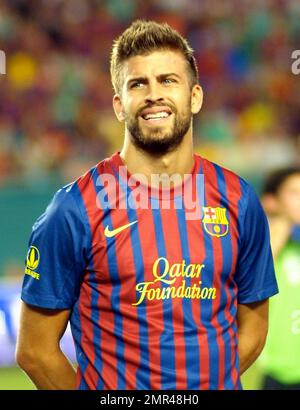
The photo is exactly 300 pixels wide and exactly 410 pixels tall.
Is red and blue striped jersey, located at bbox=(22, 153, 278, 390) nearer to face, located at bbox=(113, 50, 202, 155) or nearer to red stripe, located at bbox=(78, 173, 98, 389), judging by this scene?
red stripe, located at bbox=(78, 173, 98, 389)

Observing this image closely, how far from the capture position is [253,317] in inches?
108

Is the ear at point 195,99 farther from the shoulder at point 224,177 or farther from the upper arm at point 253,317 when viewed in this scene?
the upper arm at point 253,317

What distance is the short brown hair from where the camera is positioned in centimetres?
249

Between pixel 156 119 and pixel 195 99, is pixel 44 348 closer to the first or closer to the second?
pixel 156 119

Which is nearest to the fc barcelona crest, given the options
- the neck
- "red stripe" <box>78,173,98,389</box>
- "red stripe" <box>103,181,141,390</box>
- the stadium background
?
the neck

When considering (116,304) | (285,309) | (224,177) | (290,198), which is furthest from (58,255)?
(290,198)

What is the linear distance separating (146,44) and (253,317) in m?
0.91

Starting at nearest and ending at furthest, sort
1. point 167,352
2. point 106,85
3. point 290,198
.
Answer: point 167,352 < point 290,198 < point 106,85

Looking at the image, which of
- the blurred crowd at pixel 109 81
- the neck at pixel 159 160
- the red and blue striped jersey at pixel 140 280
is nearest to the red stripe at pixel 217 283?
the red and blue striped jersey at pixel 140 280

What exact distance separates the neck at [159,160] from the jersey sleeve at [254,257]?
9.2 inches

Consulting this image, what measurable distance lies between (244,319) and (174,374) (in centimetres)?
42

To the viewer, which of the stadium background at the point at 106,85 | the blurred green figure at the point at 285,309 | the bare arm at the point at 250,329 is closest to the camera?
the bare arm at the point at 250,329

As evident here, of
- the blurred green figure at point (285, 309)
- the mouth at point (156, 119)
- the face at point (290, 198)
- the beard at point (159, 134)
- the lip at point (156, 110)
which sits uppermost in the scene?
the lip at point (156, 110)

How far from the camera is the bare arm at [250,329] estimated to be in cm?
274
